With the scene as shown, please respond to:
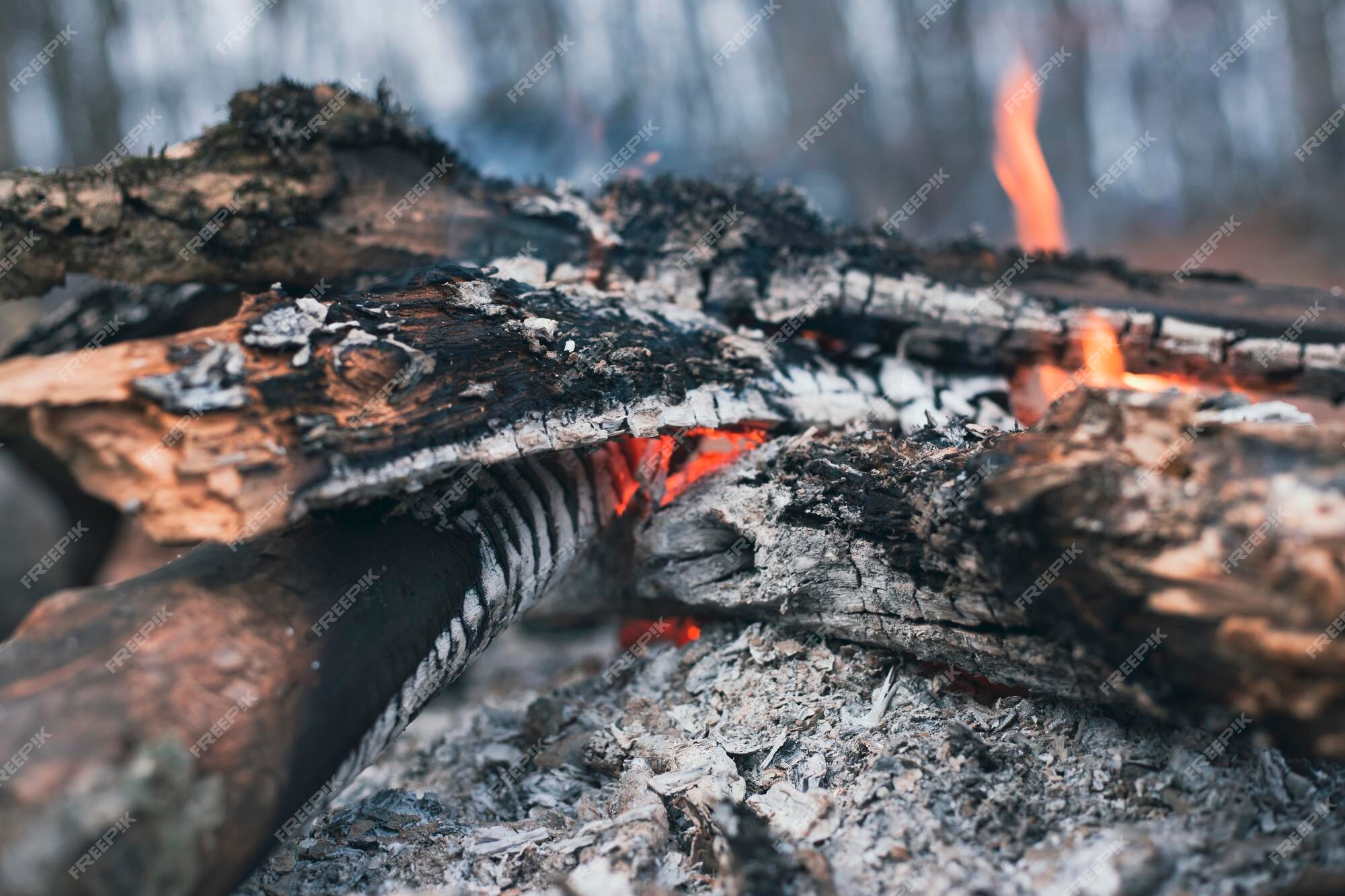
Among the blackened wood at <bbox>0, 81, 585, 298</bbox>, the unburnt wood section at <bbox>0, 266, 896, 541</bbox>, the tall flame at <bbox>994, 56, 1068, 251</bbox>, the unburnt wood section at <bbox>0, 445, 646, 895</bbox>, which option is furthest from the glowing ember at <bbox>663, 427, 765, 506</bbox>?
the tall flame at <bbox>994, 56, 1068, 251</bbox>

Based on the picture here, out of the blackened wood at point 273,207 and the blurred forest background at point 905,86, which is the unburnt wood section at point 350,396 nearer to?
the blackened wood at point 273,207

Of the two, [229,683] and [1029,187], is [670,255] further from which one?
[1029,187]

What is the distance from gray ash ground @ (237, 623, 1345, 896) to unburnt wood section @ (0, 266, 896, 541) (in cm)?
100

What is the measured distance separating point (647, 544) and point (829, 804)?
1.17 meters

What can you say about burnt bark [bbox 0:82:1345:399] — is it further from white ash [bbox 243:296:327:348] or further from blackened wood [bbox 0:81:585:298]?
white ash [bbox 243:296:327:348]

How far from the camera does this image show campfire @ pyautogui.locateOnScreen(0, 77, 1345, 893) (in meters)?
1.44

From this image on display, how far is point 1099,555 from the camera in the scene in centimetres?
151

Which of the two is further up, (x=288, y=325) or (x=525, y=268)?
(x=288, y=325)

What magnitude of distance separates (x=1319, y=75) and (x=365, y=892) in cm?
1534

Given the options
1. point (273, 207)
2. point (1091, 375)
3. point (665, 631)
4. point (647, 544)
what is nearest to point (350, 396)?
point (647, 544)

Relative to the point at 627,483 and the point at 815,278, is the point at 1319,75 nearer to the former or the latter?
the point at 815,278

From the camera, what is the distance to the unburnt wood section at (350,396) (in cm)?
152

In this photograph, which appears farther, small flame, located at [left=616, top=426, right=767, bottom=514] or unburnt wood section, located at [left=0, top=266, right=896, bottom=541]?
small flame, located at [left=616, top=426, right=767, bottom=514]

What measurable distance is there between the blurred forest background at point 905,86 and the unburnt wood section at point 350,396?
547 cm
